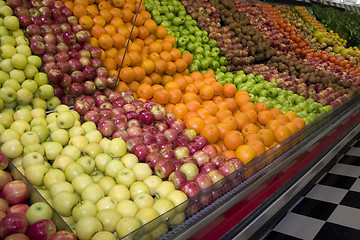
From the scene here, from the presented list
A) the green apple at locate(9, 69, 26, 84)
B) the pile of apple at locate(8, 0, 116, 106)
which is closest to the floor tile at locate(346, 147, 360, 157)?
the pile of apple at locate(8, 0, 116, 106)

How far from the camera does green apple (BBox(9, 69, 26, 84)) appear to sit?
85.5 inches

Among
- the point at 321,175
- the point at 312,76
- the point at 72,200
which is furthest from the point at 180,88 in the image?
the point at 312,76

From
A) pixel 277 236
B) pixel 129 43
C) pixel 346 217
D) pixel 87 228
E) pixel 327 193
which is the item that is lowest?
pixel 277 236

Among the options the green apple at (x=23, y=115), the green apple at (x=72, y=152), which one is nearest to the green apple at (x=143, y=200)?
the green apple at (x=72, y=152)

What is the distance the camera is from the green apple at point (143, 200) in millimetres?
1578

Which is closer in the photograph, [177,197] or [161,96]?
[177,197]

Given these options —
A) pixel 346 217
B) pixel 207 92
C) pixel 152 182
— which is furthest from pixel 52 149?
pixel 346 217

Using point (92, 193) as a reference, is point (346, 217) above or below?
below

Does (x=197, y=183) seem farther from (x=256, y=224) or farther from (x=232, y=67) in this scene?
(x=232, y=67)

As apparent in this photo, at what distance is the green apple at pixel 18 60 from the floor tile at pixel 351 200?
10.4 feet

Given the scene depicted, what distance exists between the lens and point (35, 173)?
1.63 metres

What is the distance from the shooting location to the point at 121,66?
9.22 feet

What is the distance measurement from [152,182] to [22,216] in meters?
0.72

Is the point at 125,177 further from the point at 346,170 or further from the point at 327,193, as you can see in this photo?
the point at 346,170
